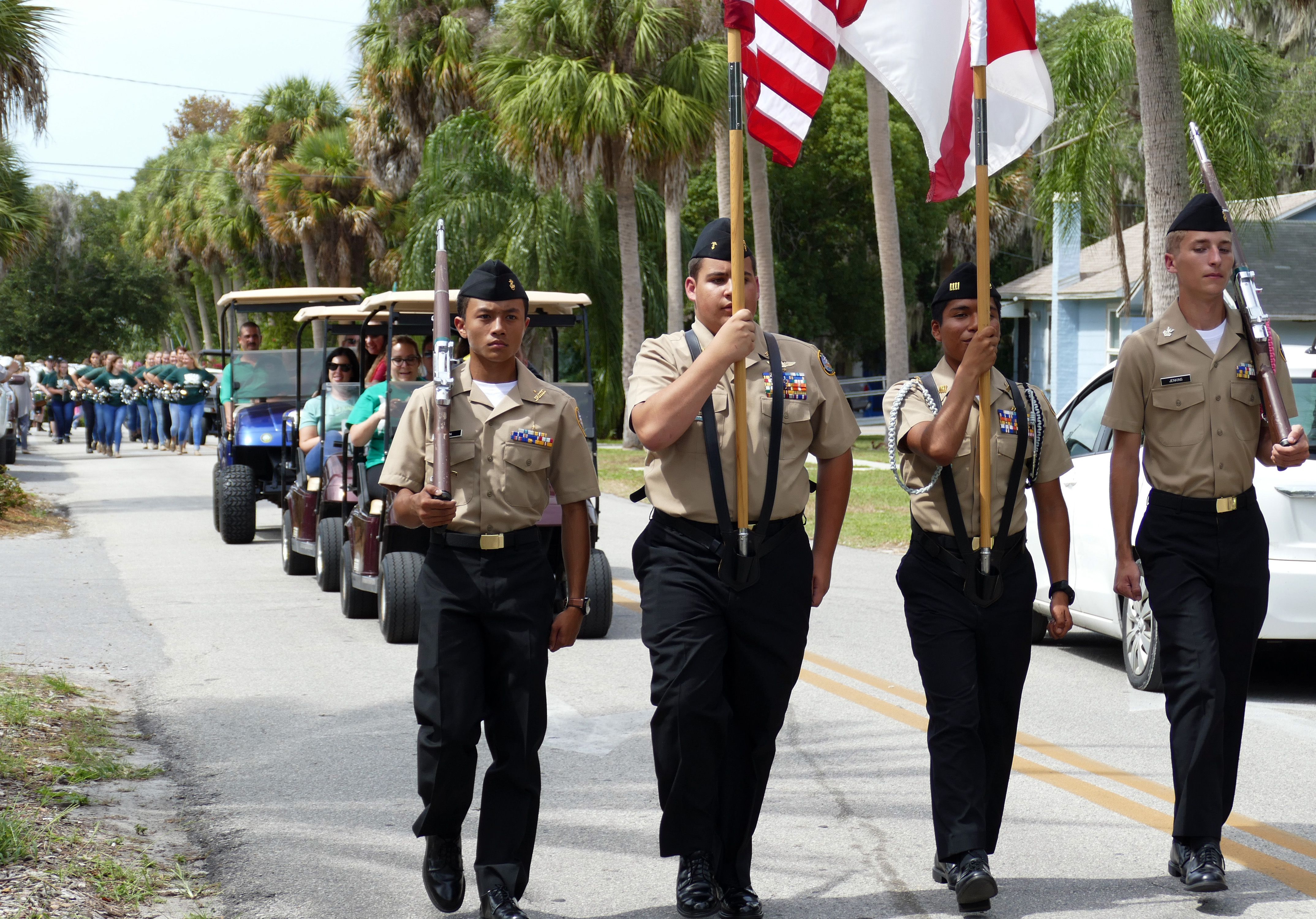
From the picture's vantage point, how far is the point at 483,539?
14.5 feet

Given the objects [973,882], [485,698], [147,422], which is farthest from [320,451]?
[147,422]

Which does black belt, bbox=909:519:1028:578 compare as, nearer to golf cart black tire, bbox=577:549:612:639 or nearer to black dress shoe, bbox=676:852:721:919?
black dress shoe, bbox=676:852:721:919

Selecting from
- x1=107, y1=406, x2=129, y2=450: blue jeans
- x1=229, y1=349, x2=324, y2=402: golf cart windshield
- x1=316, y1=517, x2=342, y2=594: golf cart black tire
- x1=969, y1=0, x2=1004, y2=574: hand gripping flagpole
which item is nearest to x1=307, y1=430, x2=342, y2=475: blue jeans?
x1=316, y1=517, x2=342, y2=594: golf cart black tire

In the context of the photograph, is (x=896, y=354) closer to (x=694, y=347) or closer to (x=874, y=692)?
(x=874, y=692)

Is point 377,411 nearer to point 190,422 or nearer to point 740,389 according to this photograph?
point 740,389

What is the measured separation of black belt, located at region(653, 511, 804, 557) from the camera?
14.4 feet

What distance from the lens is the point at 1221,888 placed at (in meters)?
4.59

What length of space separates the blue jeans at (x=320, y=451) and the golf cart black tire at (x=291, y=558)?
16.8 inches

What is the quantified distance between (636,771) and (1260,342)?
296 cm

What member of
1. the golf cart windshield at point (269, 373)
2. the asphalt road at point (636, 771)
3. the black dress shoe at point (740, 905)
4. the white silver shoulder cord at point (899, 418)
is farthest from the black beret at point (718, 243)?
the golf cart windshield at point (269, 373)

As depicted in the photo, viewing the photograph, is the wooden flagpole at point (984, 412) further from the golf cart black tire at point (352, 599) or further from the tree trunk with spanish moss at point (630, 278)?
the tree trunk with spanish moss at point (630, 278)

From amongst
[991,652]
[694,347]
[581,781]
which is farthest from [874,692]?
[694,347]

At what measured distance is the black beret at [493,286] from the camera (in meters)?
4.56

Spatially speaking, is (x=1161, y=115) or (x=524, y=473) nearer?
(x=524, y=473)
